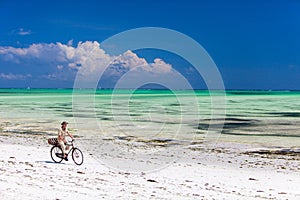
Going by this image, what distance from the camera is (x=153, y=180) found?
46.3 feet

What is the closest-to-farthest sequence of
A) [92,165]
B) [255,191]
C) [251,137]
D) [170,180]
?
[255,191] → [170,180] → [92,165] → [251,137]

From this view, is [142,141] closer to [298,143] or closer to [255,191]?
[298,143]

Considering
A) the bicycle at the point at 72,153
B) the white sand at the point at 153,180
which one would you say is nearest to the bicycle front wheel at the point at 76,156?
the bicycle at the point at 72,153

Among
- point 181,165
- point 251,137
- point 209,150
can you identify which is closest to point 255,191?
point 181,165

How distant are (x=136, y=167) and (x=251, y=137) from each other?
46.0 ft

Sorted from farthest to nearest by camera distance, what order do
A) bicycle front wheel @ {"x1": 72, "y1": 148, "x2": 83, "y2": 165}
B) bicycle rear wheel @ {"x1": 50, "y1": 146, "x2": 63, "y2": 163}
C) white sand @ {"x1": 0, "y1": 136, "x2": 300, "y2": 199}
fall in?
bicycle rear wheel @ {"x1": 50, "y1": 146, "x2": 63, "y2": 163}, bicycle front wheel @ {"x1": 72, "y1": 148, "x2": 83, "y2": 165}, white sand @ {"x1": 0, "y1": 136, "x2": 300, "y2": 199}

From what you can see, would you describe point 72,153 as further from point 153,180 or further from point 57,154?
point 153,180

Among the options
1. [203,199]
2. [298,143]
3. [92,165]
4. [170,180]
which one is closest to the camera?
[203,199]

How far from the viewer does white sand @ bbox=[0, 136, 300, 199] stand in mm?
11891

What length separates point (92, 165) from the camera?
55.8 feet

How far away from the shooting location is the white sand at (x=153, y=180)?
11891 mm

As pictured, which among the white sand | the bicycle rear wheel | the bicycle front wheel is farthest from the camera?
the bicycle rear wheel

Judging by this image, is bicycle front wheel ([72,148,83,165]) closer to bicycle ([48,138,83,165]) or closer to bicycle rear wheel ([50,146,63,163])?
bicycle ([48,138,83,165])

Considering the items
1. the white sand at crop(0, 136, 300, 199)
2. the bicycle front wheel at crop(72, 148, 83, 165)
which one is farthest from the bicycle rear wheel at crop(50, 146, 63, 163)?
the bicycle front wheel at crop(72, 148, 83, 165)
